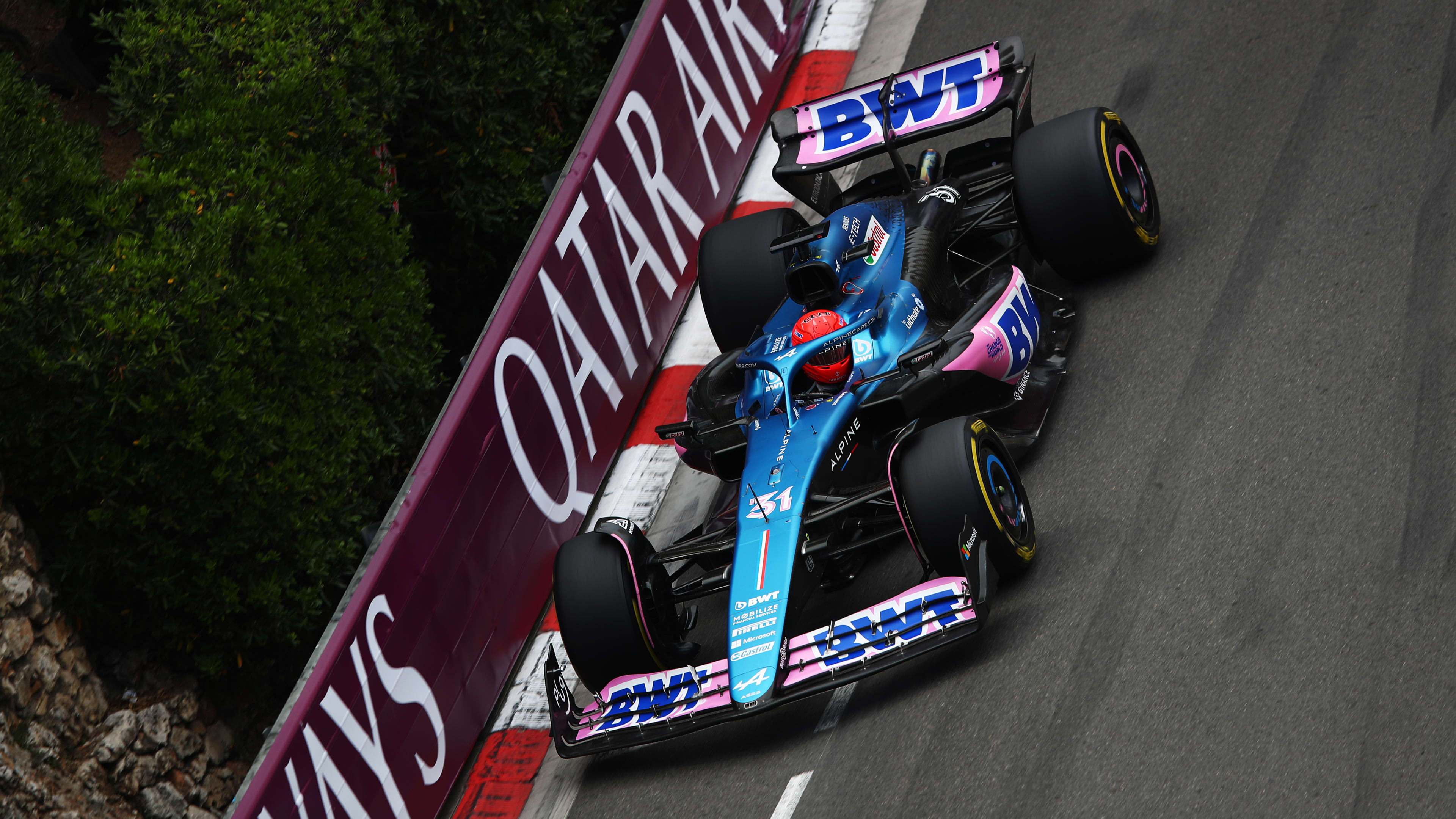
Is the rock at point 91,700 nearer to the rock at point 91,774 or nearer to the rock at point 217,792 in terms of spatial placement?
the rock at point 91,774

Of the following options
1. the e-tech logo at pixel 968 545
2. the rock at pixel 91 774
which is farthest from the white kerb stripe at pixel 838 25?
the rock at pixel 91 774

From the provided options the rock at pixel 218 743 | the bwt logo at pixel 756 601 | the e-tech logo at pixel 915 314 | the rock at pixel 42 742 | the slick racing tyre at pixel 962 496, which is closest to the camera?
the slick racing tyre at pixel 962 496

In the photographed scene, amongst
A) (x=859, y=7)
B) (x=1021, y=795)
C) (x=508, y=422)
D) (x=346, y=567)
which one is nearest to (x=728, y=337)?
(x=508, y=422)

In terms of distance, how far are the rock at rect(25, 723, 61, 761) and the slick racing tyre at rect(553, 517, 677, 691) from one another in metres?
2.45

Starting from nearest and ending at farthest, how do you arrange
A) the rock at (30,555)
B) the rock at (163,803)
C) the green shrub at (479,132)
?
1. the rock at (30,555)
2. the rock at (163,803)
3. the green shrub at (479,132)

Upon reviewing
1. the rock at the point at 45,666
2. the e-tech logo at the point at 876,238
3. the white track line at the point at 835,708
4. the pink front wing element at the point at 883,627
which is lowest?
the white track line at the point at 835,708

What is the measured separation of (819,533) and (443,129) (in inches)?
172

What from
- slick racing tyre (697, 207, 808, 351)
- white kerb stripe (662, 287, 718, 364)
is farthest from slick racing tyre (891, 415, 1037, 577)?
white kerb stripe (662, 287, 718, 364)

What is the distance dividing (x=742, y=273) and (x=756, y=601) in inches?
99.4

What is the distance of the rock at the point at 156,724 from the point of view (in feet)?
22.8

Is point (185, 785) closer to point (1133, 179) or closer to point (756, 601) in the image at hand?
point (756, 601)

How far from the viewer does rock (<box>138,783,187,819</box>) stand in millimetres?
6730

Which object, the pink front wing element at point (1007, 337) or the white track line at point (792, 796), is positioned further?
the pink front wing element at point (1007, 337)

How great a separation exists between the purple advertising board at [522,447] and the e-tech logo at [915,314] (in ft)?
7.14
